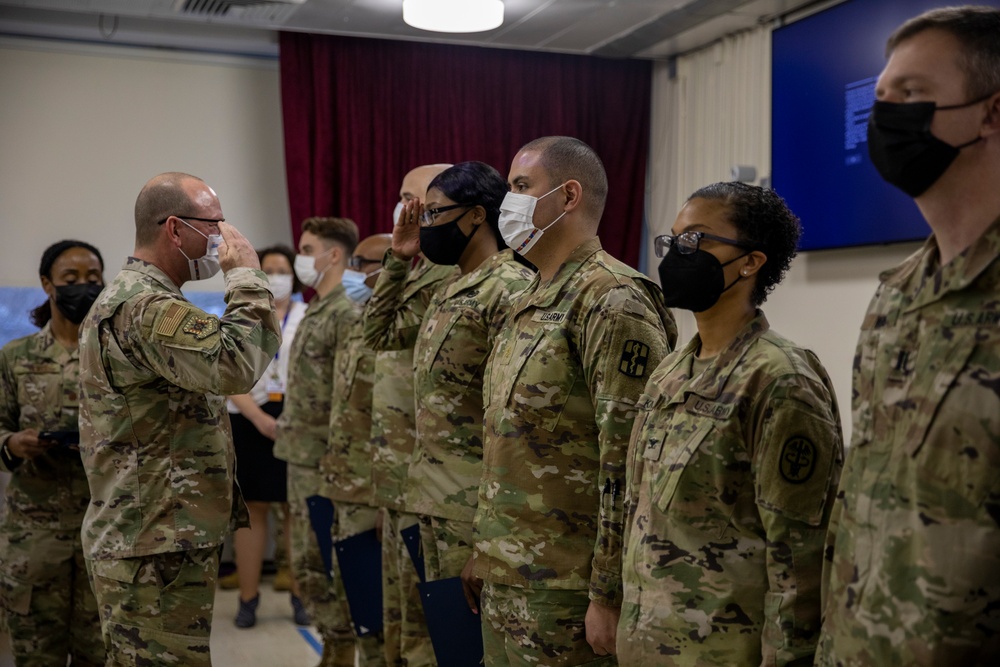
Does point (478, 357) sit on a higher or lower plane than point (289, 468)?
higher

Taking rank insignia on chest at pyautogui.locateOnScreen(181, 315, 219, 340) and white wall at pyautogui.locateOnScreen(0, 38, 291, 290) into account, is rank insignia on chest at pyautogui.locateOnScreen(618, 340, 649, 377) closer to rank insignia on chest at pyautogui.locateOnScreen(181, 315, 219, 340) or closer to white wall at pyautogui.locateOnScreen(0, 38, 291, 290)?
rank insignia on chest at pyautogui.locateOnScreen(181, 315, 219, 340)

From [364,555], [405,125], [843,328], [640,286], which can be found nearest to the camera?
[640,286]

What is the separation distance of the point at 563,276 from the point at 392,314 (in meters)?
1.03

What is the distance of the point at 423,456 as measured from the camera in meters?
2.75

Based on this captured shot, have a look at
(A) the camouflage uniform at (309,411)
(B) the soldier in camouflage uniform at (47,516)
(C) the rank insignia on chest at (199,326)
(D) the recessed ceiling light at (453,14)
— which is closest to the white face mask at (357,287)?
(A) the camouflage uniform at (309,411)

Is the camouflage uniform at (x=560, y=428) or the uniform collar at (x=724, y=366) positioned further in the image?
the camouflage uniform at (x=560, y=428)

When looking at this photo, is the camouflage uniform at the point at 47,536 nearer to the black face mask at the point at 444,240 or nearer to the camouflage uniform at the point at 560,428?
the black face mask at the point at 444,240

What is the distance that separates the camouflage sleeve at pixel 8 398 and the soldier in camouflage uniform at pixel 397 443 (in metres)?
1.29

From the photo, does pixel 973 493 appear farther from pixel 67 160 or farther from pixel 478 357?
pixel 67 160

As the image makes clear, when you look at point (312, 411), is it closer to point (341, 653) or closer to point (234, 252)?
point (341, 653)

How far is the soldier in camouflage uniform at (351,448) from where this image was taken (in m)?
3.57

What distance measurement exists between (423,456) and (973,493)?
1.76 meters

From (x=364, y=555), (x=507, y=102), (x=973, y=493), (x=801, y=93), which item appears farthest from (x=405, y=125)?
(x=973, y=493)

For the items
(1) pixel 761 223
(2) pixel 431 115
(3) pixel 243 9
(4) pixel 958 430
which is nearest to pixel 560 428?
(1) pixel 761 223
